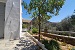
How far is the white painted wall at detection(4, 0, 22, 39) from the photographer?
1582 cm

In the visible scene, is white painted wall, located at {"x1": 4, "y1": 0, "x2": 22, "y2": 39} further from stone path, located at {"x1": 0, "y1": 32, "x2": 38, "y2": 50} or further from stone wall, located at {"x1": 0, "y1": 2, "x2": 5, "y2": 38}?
stone path, located at {"x1": 0, "y1": 32, "x2": 38, "y2": 50}

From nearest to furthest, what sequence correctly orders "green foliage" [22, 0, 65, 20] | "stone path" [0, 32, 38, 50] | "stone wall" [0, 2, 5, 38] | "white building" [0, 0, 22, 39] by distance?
"stone path" [0, 32, 38, 50], "green foliage" [22, 0, 65, 20], "white building" [0, 0, 22, 39], "stone wall" [0, 2, 5, 38]

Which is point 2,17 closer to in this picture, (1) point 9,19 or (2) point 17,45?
(1) point 9,19

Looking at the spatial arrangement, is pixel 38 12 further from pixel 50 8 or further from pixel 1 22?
pixel 1 22

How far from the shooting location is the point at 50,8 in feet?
46.5

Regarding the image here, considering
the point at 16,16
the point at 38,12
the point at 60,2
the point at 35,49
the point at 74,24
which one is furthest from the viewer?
the point at 74,24

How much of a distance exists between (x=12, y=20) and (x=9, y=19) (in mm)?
377

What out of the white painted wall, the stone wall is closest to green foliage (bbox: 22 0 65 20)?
the white painted wall

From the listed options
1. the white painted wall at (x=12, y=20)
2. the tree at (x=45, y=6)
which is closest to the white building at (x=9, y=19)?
the white painted wall at (x=12, y=20)

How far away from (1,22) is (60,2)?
7.45 meters

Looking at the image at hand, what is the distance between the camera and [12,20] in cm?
1605

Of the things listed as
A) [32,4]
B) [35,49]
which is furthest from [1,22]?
[35,49]

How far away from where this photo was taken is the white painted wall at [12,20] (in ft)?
51.9

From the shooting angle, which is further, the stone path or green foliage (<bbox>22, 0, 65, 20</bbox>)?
green foliage (<bbox>22, 0, 65, 20</bbox>)
